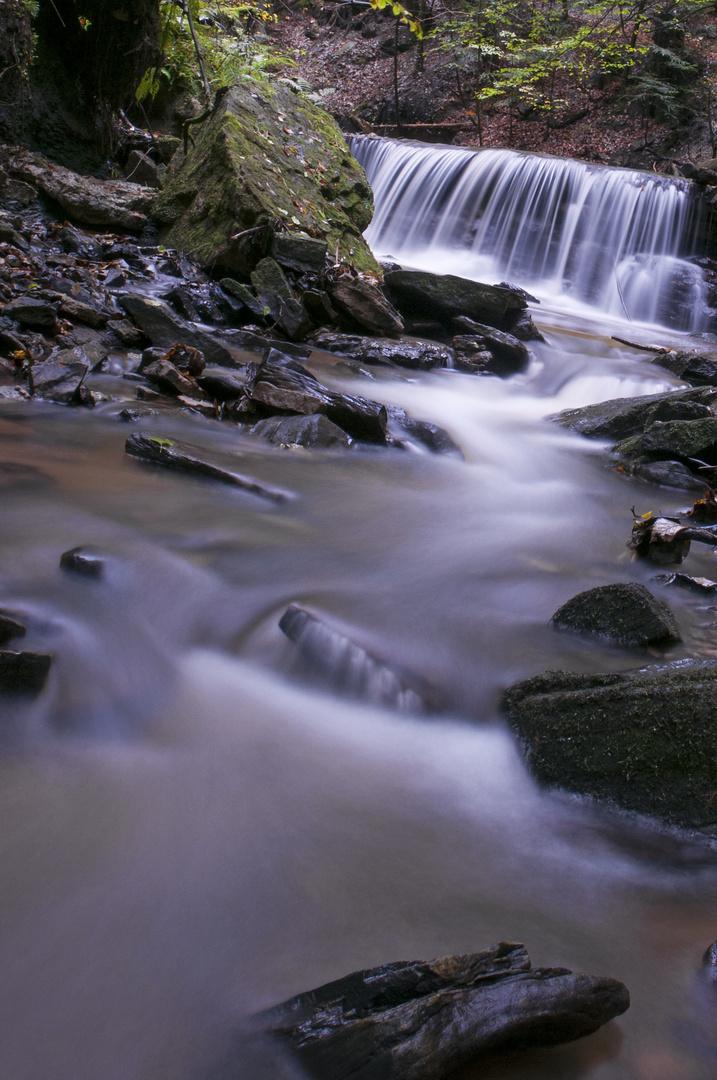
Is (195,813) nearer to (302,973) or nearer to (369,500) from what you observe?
(302,973)

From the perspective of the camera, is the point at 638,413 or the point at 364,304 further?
the point at 364,304

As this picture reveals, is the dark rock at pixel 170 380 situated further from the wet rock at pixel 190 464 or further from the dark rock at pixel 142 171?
the dark rock at pixel 142 171

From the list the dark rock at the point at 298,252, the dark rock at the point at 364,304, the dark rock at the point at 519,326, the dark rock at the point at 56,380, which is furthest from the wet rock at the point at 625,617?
the dark rock at the point at 519,326

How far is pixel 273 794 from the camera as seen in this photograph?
6.79 ft

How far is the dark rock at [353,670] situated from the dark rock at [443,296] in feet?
21.1

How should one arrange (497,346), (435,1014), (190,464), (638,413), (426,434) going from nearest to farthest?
(435,1014), (190,464), (426,434), (638,413), (497,346)

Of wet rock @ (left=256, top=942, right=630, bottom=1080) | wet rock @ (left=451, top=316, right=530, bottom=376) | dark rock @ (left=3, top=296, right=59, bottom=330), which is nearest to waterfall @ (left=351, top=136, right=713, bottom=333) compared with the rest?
wet rock @ (left=451, top=316, right=530, bottom=376)

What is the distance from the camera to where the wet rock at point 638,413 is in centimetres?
595

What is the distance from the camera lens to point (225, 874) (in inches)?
69.7

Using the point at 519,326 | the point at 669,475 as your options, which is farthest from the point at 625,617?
the point at 519,326

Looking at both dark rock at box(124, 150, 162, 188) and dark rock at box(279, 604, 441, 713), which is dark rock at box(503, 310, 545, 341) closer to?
dark rock at box(124, 150, 162, 188)

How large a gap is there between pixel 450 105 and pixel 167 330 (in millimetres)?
19773

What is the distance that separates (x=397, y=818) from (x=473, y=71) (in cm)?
2439

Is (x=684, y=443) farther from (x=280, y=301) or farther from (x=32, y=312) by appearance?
(x=32, y=312)
